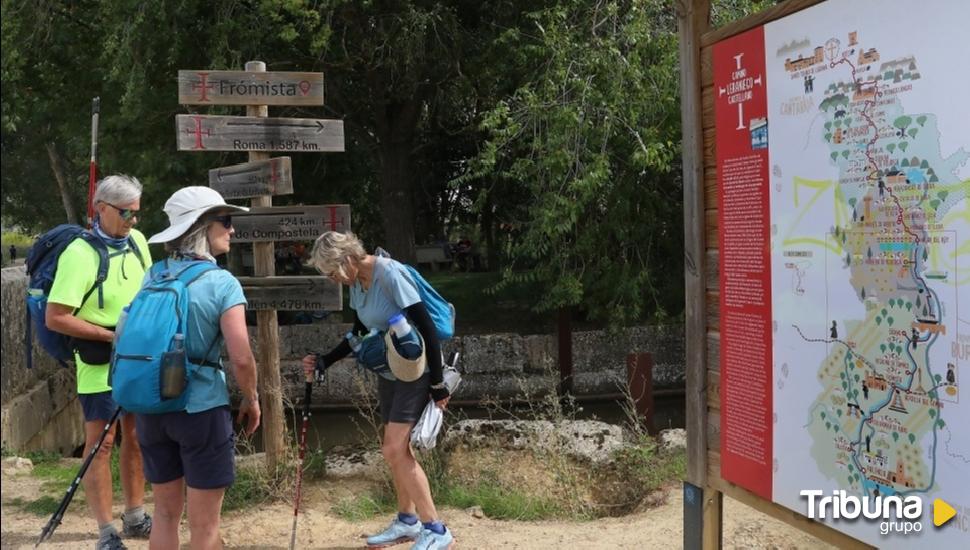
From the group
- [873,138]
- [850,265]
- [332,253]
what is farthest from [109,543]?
[873,138]

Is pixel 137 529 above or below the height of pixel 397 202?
below

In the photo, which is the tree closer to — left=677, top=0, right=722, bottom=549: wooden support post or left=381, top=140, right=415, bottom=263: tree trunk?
left=381, top=140, right=415, bottom=263: tree trunk

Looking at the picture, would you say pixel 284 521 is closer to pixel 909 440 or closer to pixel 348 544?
pixel 348 544

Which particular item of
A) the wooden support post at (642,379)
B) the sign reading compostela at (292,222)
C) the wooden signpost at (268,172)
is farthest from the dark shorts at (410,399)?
the wooden support post at (642,379)

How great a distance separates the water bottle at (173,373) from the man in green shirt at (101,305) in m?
1.21

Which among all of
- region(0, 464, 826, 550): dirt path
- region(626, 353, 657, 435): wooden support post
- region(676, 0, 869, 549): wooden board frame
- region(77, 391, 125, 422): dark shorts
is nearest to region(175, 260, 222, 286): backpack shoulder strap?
region(77, 391, 125, 422): dark shorts

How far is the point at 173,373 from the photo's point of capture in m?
3.19

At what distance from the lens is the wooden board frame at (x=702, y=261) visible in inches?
136

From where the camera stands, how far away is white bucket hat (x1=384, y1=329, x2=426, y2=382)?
413cm

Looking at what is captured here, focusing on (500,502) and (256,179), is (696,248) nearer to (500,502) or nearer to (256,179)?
(500,502)

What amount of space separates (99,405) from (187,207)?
1.47 m

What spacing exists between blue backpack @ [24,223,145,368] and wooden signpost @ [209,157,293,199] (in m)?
1.46

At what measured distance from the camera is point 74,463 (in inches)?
282

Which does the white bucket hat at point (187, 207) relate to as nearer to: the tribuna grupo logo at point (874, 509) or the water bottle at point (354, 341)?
the water bottle at point (354, 341)
